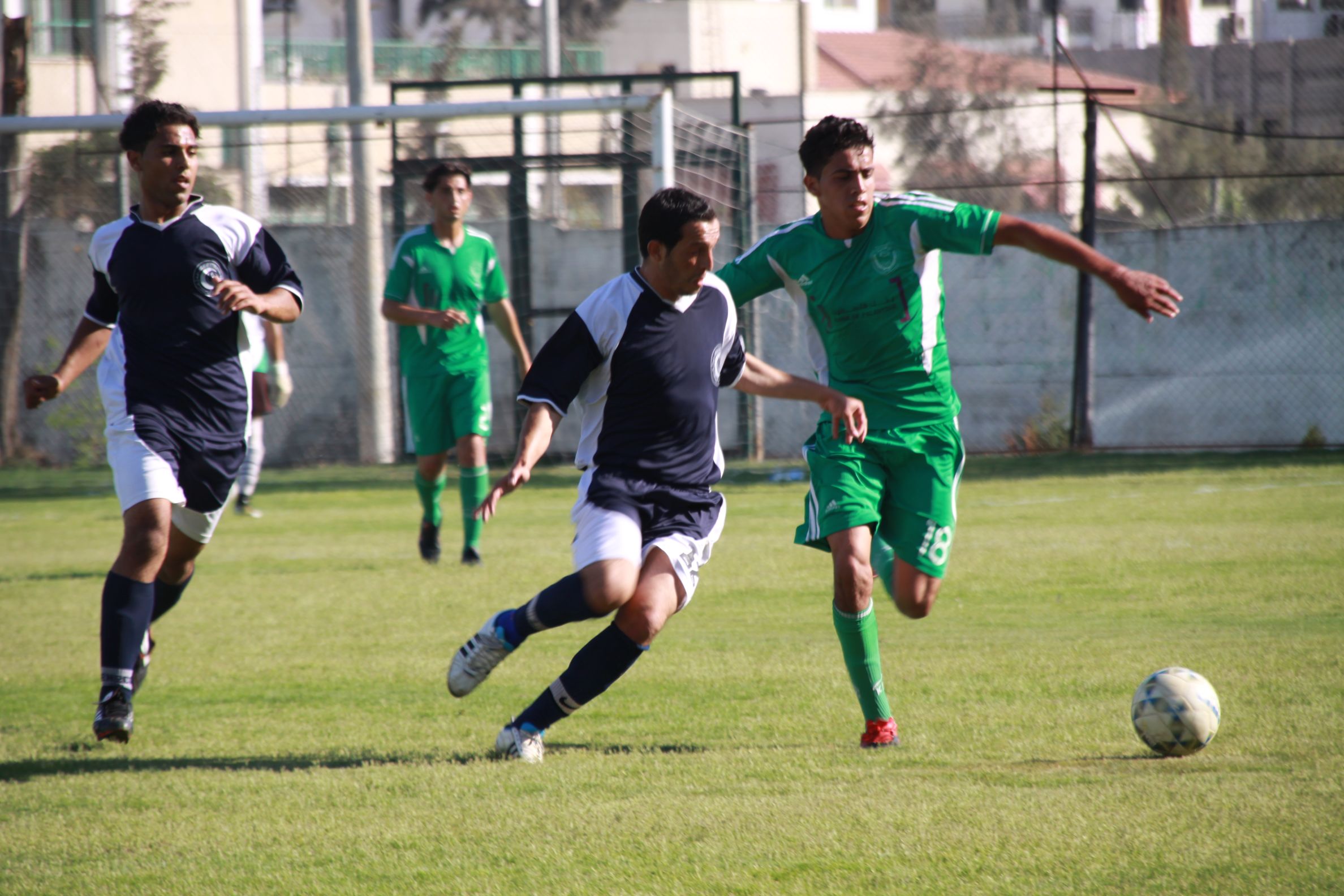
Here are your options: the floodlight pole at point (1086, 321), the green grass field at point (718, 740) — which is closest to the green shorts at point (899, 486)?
the green grass field at point (718, 740)

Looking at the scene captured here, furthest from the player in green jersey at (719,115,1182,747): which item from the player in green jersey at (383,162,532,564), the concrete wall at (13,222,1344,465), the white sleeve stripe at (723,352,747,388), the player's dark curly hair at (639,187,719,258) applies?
the concrete wall at (13,222,1344,465)

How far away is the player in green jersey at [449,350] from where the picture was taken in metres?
9.32

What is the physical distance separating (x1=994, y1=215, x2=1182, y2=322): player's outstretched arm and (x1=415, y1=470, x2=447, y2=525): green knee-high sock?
5.41 m

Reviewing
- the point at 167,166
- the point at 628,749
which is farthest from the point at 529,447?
the point at 167,166

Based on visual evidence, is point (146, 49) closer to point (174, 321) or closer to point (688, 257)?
point (174, 321)

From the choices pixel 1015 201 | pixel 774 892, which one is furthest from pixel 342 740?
pixel 1015 201

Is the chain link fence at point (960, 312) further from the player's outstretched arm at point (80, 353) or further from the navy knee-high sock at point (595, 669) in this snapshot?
the navy knee-high sock at point (595, 669)

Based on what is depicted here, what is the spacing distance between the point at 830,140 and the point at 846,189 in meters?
0.18

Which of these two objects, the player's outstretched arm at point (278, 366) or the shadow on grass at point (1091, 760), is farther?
the player's outstretched arm at point (278, 366)

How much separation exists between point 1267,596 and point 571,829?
4754mm

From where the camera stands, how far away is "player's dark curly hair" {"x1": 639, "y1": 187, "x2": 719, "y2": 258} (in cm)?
459

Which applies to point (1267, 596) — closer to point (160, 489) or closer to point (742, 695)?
point (742, 695)

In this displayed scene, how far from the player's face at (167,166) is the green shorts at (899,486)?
251cm

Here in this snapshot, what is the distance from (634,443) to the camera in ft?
15.6
